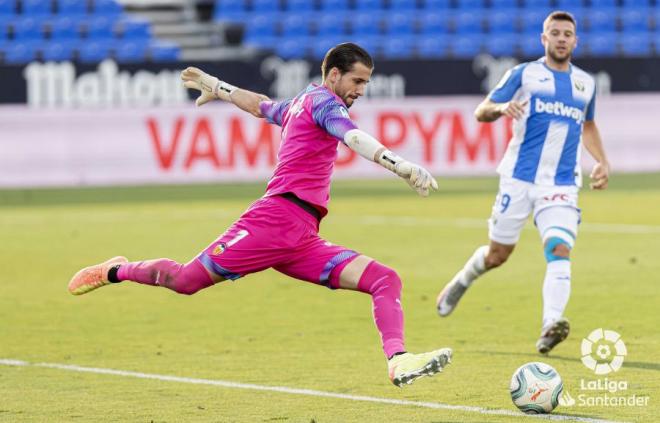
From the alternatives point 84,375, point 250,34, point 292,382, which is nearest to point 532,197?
point 292,382

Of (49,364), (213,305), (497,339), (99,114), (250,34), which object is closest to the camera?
(49,364)

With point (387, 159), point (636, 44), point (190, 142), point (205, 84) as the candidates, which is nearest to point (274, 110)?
point (205, 84)

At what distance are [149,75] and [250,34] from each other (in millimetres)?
5412

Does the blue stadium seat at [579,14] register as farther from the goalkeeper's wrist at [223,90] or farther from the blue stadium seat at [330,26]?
the goalkeeper's wrist at [223,90]

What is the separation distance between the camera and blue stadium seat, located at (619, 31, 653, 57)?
3072 cm

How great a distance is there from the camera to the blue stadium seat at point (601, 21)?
3147 cm

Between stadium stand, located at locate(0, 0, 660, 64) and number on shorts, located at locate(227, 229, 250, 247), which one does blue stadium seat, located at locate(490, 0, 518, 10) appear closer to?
stadium stand, located at locate(0, 0, 660, 64)

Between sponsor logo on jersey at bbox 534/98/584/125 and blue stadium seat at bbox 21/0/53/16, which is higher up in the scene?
sponsor logo on jersey at bbox 534/98/584/125

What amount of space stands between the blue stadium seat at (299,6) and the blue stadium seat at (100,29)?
4.10 metres

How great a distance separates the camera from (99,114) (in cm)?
2508

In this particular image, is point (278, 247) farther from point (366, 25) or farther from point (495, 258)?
point (366, 25)

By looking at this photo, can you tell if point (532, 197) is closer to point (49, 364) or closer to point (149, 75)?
point (49, 364)

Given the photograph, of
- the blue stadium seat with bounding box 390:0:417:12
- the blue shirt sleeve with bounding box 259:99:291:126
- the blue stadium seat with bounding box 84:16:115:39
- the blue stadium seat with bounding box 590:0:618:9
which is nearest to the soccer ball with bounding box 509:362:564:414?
the blue shirt sleeve with bounding box 259:99:291:126

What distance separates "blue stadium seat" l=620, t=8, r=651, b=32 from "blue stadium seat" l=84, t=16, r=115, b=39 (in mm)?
11533
